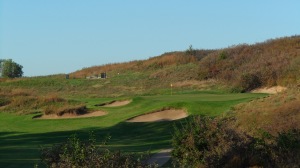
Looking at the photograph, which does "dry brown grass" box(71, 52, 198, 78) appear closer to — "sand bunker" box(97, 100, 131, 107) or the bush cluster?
"sand bunker" box(97, 100, 131, 107)

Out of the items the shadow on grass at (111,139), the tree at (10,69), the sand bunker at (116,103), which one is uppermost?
the tree at (10,69)

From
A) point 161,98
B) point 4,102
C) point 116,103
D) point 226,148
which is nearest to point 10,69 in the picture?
point 4,102

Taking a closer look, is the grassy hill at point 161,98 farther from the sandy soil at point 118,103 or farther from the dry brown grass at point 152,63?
the sandy soil at point 118,103

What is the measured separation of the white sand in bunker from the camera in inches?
1150

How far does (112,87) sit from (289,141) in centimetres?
5134

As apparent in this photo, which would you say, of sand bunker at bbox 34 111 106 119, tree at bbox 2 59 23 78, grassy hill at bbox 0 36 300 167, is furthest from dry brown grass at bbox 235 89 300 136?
tree at bbox 2 59 23 78

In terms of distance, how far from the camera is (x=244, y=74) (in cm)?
4550

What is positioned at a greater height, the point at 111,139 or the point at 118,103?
the point at 118,103

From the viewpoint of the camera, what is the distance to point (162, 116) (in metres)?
29.9

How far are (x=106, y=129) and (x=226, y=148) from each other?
1740 centimetres

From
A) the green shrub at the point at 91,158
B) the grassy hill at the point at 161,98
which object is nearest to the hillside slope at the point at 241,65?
the grassy hill at the point at 161,98

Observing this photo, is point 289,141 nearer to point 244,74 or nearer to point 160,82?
point 244,74

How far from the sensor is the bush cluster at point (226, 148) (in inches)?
425

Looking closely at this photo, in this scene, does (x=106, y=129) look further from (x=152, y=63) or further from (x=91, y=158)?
(x=152, y=63)
